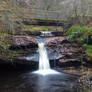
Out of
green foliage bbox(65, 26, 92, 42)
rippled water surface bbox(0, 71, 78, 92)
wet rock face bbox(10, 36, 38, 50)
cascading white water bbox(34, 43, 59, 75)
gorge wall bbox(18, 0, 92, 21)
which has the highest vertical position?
gorge wall bbox(18, 0, 92, 21)

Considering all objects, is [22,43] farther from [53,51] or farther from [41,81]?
[41,81]

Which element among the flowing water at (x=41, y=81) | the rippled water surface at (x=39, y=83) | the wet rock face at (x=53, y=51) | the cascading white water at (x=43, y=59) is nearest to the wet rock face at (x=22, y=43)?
the wet rock face at (x=53, y=51)

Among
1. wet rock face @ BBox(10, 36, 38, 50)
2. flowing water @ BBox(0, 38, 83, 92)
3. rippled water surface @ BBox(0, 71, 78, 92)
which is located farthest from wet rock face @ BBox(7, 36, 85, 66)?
rippled water surface @ BBox(0, 71, 78, 92)

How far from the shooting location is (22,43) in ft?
36.7

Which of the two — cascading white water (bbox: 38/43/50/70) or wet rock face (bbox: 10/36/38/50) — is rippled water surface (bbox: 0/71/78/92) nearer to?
cascading white water (bbox: 38/43/50/70)

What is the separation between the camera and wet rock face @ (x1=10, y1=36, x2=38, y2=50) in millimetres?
10734

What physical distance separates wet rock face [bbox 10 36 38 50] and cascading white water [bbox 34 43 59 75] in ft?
1.94

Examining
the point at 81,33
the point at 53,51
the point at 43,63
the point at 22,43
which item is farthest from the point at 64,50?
the point at 22,43

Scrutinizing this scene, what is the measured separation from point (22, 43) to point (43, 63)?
7.39 feet

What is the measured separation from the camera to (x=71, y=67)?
1111 centimetres

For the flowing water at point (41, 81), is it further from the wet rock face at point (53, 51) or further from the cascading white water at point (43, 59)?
the wet rock face at point (53, 51)

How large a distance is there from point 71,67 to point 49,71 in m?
1.79

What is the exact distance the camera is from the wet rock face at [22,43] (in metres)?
10.7

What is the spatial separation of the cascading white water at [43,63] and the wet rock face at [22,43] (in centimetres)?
59
